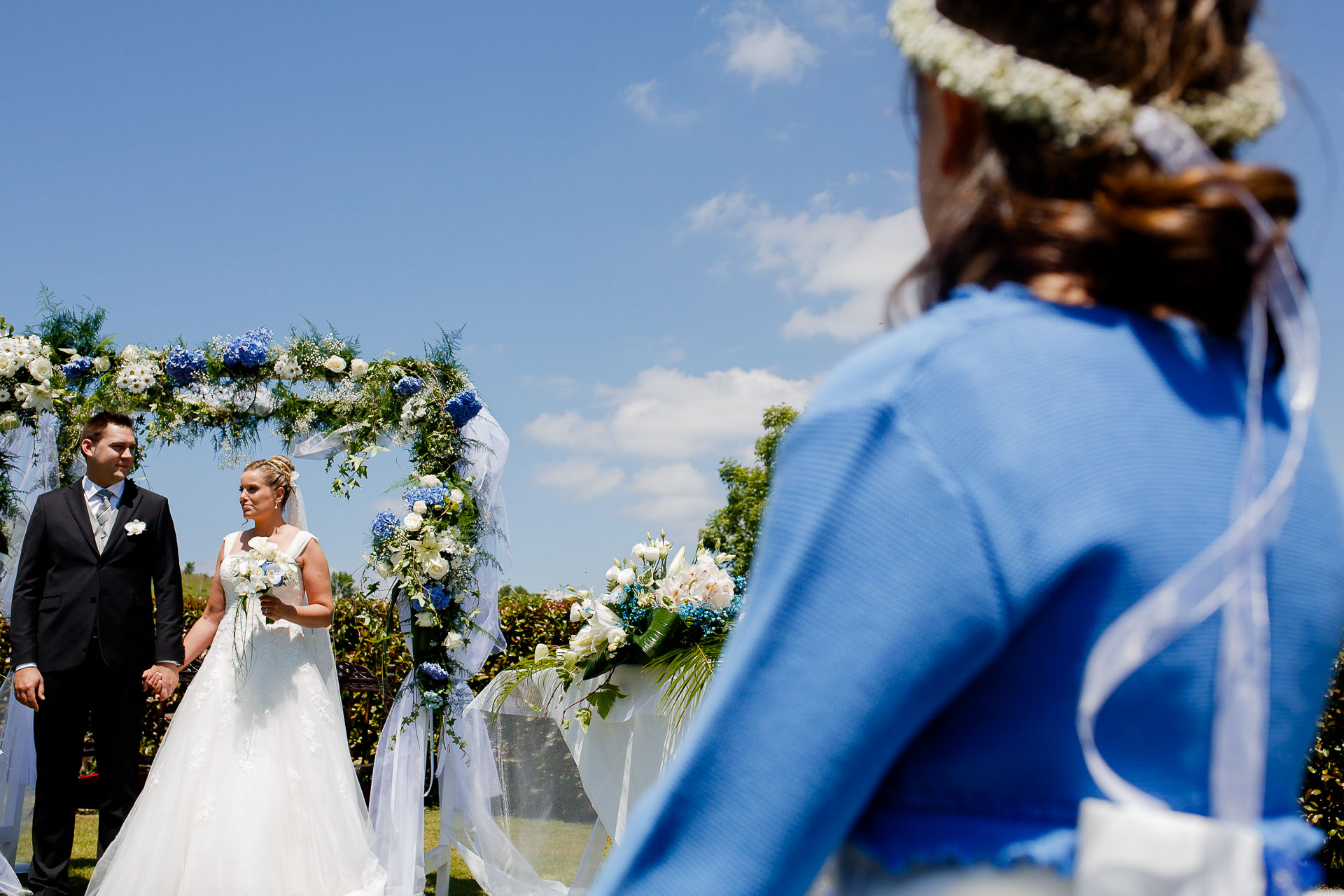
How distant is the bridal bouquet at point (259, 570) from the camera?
591 centimetres

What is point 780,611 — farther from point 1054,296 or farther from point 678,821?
point 1054,296

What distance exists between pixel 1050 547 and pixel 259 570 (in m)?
6.02

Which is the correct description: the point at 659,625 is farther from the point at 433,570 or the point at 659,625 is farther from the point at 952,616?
the point at 952,616

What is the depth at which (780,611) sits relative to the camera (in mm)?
667

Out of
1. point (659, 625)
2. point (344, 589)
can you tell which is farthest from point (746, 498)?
point (659, 625)

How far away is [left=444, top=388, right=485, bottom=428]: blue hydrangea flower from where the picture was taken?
6.64 metres

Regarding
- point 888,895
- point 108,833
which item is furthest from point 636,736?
point 888,895

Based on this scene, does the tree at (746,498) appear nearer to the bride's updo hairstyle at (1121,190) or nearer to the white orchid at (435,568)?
the white orchid at (435,568)

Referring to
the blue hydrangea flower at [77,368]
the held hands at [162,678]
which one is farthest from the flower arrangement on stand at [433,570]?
the blue hydrangea flower at [77,368]

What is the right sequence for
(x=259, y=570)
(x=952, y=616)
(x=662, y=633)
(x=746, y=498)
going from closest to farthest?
(x=952, y=616)
(x=662, y=633)
(x=259, y=570)
(x=746, y=498)

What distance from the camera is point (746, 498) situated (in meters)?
20.8

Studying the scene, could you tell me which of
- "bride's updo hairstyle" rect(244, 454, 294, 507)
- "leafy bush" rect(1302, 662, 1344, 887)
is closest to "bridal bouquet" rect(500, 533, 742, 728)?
"bride's updo hairstyle" rect(244, 454, 294, 507)

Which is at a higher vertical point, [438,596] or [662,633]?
[438,596]

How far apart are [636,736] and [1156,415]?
4470 millimetres
